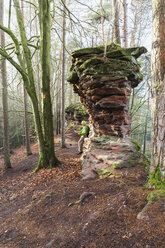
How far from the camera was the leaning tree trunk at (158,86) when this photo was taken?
2689 mm

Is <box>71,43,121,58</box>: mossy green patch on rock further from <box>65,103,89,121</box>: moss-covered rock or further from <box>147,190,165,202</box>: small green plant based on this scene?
<box>65,103,89,121</box>: moss-covered rock

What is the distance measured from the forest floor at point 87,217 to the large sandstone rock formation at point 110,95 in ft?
2.22

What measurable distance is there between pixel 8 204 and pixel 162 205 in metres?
4.78

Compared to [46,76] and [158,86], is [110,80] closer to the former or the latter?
[158,86]

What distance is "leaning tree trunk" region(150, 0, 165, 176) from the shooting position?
269 cm

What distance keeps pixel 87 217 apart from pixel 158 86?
285cm

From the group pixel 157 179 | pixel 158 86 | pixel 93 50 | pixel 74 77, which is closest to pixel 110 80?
pixel 93 50

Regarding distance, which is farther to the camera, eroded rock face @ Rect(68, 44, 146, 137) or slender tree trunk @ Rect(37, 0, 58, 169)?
slender tree trunk @ Rect(37, 0, 58, 169)

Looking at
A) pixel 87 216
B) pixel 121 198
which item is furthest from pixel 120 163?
pixel 87 216

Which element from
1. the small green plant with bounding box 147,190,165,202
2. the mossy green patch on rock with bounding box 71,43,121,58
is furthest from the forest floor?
the mossy green patch on rock with bounding box 71,43,121,58

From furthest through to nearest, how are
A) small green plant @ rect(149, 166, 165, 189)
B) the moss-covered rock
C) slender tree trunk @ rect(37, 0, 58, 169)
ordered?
1. the moss-covered rock
2. slender tree trunk @ rect(37, 0, 58, 169)
3. small green plant @ rect(149, 166, 165, 189)

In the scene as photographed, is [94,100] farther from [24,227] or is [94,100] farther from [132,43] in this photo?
[132,43]

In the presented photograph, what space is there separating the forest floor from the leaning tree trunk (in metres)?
0.77

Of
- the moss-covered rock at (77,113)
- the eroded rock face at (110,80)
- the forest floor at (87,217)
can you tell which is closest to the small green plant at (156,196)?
the forest floor at (87,217)
